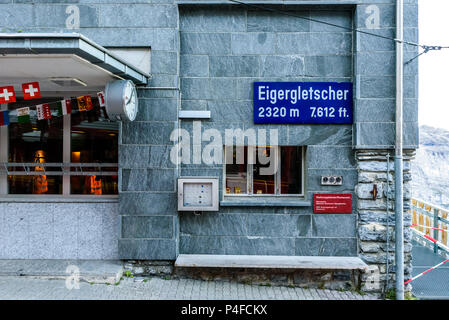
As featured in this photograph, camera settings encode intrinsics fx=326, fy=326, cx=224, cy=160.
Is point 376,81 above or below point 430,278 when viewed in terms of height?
above

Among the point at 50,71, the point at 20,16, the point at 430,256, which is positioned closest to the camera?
the point at 50,71

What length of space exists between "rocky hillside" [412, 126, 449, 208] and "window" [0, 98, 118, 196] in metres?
10.2

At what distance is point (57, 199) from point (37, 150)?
104 centimetres

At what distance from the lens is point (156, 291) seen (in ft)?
17.1

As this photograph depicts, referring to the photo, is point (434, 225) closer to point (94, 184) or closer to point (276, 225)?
point (276, 225)

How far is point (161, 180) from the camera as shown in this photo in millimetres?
5574

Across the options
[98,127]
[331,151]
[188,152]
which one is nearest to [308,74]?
[331,151]

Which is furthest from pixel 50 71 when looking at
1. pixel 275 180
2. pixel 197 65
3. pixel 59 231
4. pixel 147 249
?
pixel 275 180

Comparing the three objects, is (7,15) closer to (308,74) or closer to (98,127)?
(98,127)

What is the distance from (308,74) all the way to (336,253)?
3161 mm

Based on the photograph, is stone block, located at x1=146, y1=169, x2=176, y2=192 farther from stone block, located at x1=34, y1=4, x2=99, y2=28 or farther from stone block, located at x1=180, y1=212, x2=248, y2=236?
stone block, located at x1=34, y1=4, x2=99, y2=28

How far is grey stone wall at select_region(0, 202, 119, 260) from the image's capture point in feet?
19.3

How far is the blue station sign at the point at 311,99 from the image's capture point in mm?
5645

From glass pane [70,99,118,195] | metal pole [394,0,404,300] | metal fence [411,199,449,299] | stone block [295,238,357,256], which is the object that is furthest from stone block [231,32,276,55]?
metal fence [411,199,449,299]
